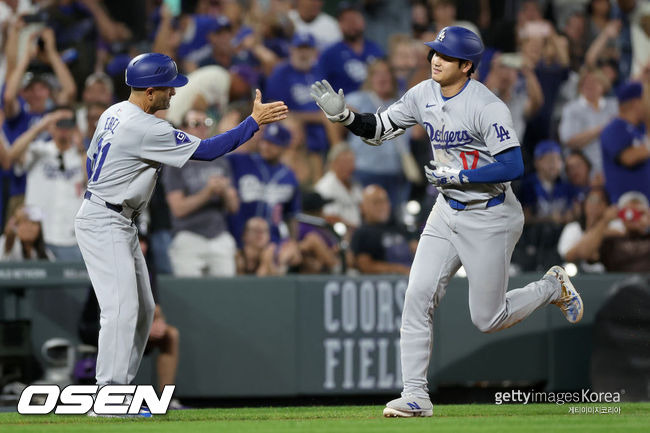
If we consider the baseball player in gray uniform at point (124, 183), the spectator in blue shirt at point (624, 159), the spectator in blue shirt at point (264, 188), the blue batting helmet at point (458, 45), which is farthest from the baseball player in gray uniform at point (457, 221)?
the spectator in blue shirt at point (624, 159)

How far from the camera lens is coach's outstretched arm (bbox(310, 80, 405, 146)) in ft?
20.2

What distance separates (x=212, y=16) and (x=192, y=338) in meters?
3.85

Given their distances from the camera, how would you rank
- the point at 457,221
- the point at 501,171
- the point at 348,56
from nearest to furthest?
the point at 501,171, the point at 457,221, the point at 348,56

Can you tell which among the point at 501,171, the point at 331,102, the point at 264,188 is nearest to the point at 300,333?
the point at 264,188

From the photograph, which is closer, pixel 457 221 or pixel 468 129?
pixel 468 129

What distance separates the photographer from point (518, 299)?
624 centimetres

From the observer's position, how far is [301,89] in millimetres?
11000

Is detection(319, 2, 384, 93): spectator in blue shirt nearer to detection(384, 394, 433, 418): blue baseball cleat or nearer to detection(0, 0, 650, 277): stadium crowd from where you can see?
detection(0, 0, 650, 277): stadium crowd

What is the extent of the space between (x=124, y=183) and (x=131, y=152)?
Result: 18 cm

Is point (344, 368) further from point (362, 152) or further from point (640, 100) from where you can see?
point (640, 100)

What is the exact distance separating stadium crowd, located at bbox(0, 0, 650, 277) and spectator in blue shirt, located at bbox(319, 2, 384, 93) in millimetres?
15

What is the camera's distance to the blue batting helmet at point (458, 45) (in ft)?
19.5

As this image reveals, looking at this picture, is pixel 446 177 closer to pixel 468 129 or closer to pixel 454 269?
pixel 468 129

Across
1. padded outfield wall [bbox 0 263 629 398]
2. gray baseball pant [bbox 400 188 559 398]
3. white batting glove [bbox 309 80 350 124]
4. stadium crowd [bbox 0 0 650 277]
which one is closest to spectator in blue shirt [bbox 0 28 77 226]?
stadium crowd [bbox 0 0 650 277]
